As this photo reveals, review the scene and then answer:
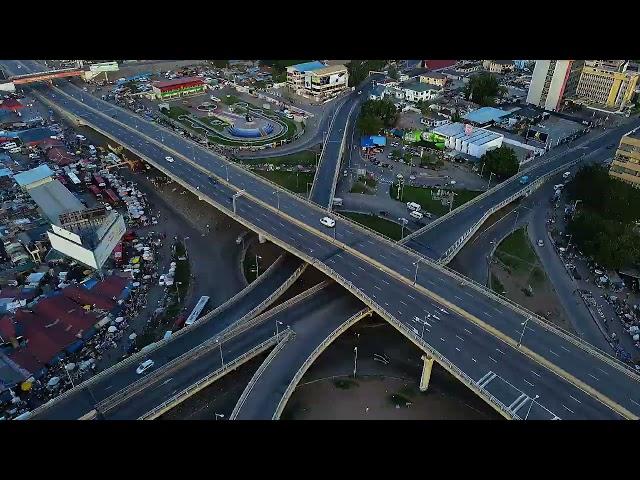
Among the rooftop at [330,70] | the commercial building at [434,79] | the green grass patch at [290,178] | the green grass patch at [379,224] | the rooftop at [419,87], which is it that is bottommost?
the green grass patch at [379,224]

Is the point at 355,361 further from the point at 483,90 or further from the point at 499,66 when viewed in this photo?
the point at 499,66

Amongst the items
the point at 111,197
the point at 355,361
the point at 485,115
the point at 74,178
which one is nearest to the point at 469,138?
the point at 485,115

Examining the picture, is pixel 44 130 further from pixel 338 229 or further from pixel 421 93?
pixel 421 93

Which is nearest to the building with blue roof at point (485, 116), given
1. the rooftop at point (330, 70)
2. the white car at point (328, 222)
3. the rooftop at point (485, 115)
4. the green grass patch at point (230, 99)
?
the rooftop at point (485, 115)

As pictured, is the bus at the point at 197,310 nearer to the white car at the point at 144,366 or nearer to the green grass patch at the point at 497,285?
the white car at the point at 144,366

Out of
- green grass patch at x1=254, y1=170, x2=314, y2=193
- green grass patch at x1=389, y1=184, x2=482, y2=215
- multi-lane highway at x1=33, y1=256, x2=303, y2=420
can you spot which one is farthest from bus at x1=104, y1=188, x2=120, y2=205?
green grass patch at x1=389, y1=184, x2=482, y2=215
